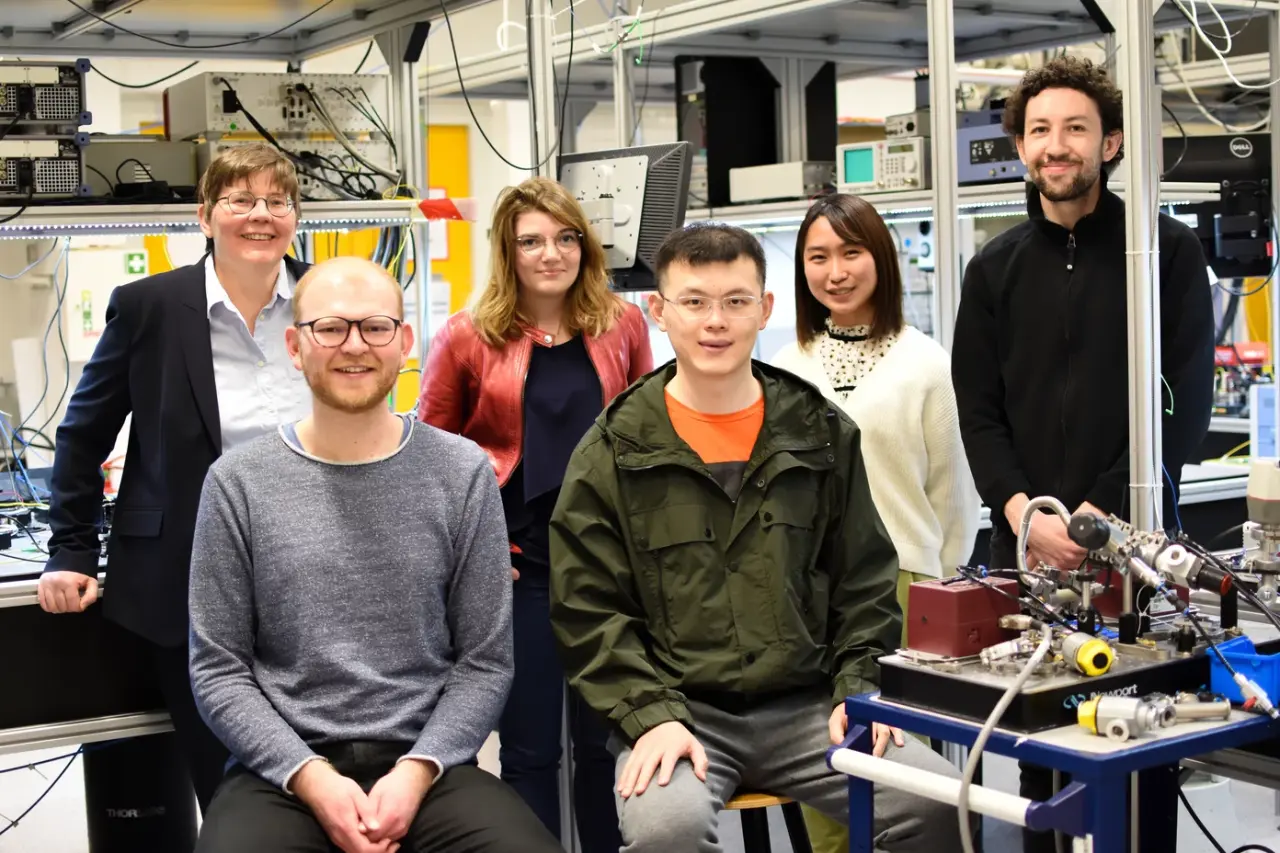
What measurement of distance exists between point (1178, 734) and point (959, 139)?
8.13ft

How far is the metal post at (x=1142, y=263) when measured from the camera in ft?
7.63

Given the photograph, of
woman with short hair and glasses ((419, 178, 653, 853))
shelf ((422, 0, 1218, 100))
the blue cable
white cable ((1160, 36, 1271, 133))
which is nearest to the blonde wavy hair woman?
woman with short hair and glasses ((419, 178, 653, 853))

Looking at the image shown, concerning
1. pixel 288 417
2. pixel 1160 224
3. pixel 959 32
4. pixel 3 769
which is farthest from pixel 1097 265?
pixel 3 769

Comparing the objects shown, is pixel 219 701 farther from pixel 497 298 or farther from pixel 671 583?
pixel 497 298

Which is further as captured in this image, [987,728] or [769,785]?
[769,785]

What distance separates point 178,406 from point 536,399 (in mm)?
638

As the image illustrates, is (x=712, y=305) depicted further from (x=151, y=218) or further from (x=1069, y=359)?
(x=151, y=218)

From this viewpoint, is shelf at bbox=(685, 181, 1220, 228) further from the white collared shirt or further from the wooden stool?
the white collared shirt

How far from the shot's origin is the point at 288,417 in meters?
2.53

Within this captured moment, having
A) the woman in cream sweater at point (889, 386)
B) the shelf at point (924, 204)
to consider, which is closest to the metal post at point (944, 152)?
the shelf at point (924, 204)

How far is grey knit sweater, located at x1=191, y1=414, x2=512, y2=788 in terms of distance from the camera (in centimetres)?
213

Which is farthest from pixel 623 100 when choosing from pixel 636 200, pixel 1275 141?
pixel 1275 141

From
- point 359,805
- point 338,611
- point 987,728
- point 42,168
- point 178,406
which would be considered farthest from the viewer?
point 42,168

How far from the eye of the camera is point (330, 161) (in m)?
3.46
